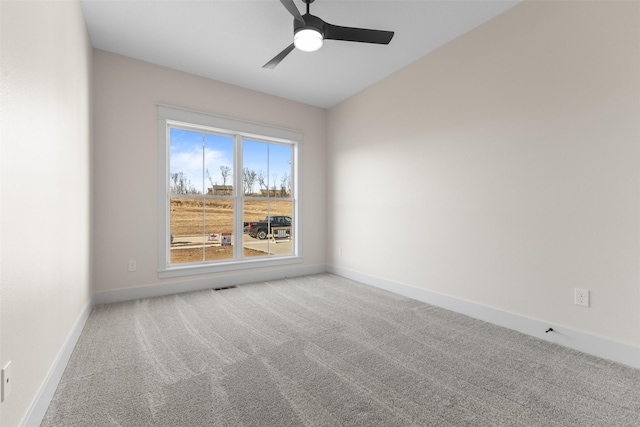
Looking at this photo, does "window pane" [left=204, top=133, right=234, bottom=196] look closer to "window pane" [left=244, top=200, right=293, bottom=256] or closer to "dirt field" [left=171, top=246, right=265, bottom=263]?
"window pane" [left=244, top=200, right=293, bottom=256]

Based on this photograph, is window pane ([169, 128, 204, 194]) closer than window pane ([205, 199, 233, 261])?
Yes

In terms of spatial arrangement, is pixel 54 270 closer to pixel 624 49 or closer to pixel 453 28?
pixel 453 28

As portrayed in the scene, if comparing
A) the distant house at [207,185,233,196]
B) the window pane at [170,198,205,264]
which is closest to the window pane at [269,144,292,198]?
the distant house at [207,185,233,196]

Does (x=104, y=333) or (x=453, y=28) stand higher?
(x=453, y=28)

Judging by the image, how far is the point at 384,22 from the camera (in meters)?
2.66

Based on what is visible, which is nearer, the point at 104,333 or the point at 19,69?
the point at 19,69

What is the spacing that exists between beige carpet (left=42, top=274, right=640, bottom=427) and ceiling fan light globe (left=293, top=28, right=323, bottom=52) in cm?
248

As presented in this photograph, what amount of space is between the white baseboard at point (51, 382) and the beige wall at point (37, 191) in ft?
0.14

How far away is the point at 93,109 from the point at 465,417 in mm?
4272

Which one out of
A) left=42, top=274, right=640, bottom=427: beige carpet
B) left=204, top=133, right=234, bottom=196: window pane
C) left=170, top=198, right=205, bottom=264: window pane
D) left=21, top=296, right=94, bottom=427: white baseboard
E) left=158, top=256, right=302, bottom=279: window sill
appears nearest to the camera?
left=21, top=296, right=94, bottom=427: white baseboard

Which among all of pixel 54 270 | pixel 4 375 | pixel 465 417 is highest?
pixel 54 270

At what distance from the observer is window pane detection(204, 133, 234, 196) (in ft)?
12.9

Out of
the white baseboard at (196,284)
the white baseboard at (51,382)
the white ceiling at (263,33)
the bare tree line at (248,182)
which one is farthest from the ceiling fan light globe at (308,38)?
the white baseboard at (196,284)

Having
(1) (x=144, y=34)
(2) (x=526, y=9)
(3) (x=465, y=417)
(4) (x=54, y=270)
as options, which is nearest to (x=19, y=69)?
(4) (x=54, y=270)
